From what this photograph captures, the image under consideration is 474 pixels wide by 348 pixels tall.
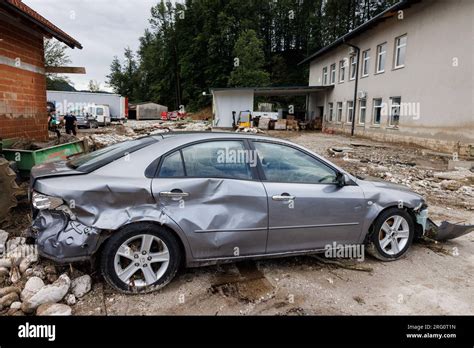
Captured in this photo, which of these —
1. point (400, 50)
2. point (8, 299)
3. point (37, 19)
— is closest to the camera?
point (8, 299)

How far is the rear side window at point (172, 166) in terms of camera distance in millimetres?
3184

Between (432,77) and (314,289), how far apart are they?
1492cm

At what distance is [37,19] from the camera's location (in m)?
6.79

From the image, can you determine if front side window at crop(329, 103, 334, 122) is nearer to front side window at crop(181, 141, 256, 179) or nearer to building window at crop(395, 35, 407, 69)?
building window at crop(395, 35, 407, 69)

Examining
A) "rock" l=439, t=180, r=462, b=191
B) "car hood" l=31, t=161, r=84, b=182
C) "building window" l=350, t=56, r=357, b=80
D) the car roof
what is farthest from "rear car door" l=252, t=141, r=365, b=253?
Result: "building window" l=350, t=56, r=357, b=80

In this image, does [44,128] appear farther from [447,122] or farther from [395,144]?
[395,144]

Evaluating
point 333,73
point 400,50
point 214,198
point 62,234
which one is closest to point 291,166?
point 214,198

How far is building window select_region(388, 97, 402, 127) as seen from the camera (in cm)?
1782

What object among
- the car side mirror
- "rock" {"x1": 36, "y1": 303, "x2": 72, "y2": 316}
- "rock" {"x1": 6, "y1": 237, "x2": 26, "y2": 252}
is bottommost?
"rock" {"x1": 36, "y1": 303, "x2": 72, "y2": 316}

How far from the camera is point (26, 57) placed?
7375 mm

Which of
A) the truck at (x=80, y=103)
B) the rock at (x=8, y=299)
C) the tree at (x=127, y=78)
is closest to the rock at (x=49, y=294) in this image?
the rock at (x=8, y=299)

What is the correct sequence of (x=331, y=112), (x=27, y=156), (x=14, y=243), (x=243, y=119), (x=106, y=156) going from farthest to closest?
(x=331, y=112)
(x=243, y=119)
(x=27, y=156)
(x=14, y=243)
(x=106, y=156)

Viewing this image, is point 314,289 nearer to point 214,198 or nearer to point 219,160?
point 214,198

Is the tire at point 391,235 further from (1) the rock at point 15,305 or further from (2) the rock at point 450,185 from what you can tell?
(2) the rock at point 450,185
